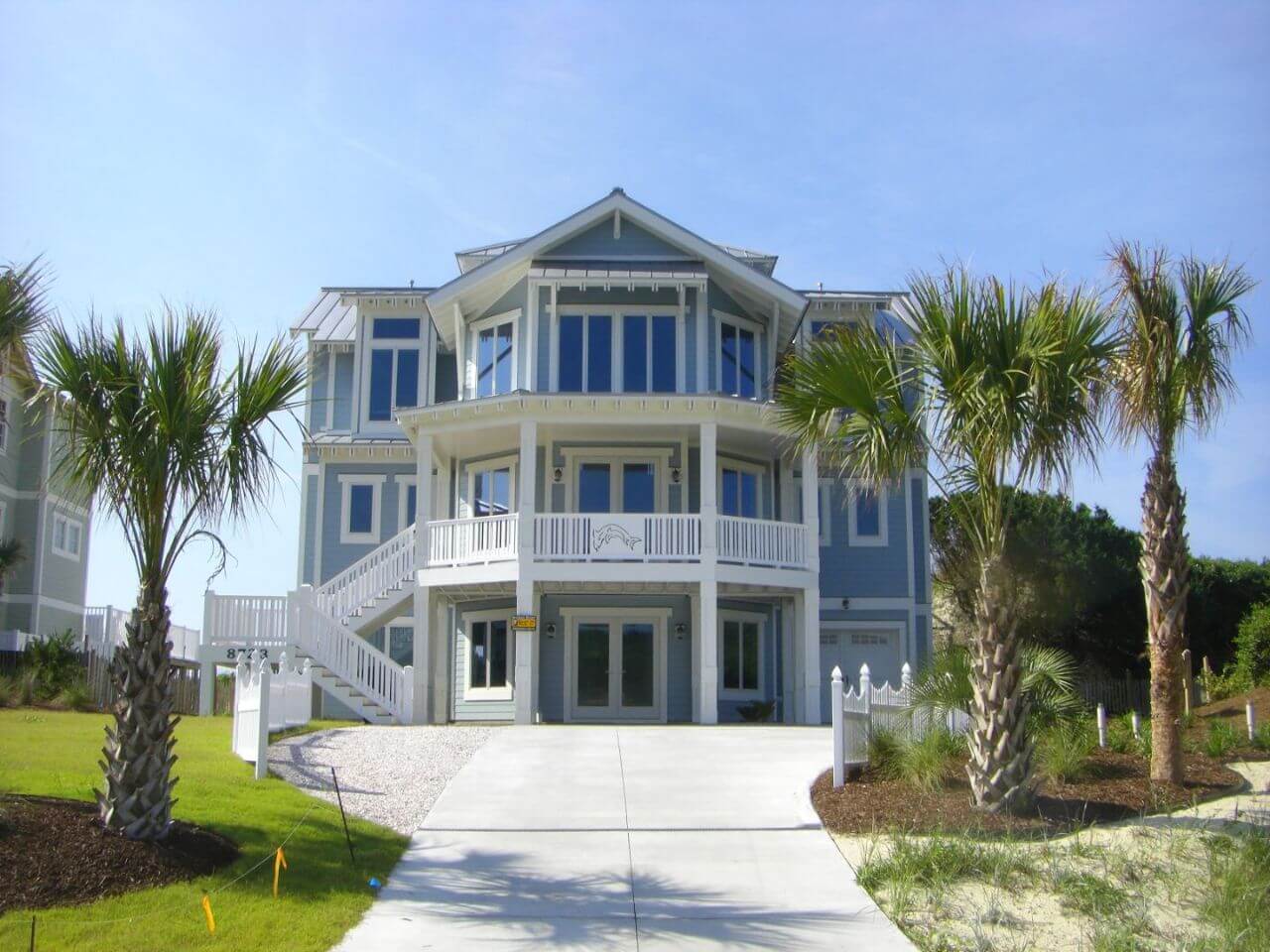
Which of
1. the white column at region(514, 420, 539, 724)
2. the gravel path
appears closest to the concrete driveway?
the gravel path

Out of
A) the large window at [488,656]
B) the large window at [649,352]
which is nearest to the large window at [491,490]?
the large window at [488,656]

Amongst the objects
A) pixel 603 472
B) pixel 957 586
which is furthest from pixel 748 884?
pixel 957 586

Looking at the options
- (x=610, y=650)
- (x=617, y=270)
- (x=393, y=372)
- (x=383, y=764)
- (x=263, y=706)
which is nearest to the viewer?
(x=263, y=706)

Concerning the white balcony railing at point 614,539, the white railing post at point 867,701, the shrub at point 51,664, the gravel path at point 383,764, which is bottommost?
the gravel path at point 383,764

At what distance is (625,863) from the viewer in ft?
40.7

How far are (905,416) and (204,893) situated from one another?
8.56 m

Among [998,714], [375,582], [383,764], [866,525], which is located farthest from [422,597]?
[998,714]

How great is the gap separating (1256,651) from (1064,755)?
1742 centimetres

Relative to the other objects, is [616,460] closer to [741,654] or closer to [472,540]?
[472,540]

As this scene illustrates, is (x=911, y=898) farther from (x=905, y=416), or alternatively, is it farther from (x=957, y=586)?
(x=957, y=586)

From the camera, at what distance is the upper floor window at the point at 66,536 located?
1604 inches

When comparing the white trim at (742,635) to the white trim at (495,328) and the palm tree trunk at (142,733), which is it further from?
the palm tree trunk at (142,733)

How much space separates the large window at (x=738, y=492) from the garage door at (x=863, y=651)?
14.5 feet

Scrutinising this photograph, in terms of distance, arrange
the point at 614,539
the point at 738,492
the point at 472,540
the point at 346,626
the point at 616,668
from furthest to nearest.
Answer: the point at 738,492, the point at 616,668, the point at 346,626, the point at 472,540, the point at 614,539
